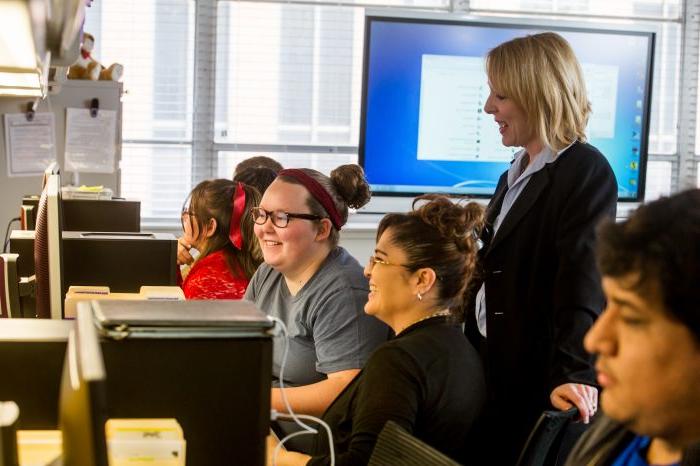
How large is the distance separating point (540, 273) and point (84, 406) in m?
1.50

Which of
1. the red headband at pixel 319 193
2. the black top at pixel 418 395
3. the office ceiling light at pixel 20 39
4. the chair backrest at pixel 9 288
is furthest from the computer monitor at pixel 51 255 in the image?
the red headband at pixel 319 193

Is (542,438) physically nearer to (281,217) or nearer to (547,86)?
(547,86)

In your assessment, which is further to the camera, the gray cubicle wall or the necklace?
the gray cubicle wall

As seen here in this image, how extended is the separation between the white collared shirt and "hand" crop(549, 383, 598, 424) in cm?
31

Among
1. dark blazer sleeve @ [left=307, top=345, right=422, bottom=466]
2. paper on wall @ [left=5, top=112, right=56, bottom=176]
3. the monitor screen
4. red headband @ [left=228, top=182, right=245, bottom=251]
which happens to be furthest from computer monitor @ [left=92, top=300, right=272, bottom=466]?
the monitor screen

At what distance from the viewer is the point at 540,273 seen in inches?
88.4

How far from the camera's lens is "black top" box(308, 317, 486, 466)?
1.87 m

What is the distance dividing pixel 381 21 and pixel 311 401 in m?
2.92

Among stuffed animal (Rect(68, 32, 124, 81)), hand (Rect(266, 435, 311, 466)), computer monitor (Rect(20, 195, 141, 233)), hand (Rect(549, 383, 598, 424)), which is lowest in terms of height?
hand (Rect(266, 435, 311, 466))

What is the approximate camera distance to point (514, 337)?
2.26 m

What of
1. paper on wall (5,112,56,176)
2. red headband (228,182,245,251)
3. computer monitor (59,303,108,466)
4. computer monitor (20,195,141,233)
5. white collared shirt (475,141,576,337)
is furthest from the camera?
paper on wall (5,112,56,176)

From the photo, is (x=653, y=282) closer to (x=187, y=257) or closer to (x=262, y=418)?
(x=262, y=418)

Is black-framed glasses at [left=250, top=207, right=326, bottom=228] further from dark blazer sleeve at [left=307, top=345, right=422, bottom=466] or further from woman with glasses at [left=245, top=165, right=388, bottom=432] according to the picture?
dark blazer sleeve at [left=307, top=345, right=422, bottom=466]

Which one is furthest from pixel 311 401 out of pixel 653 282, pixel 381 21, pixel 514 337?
pixel 381 21
